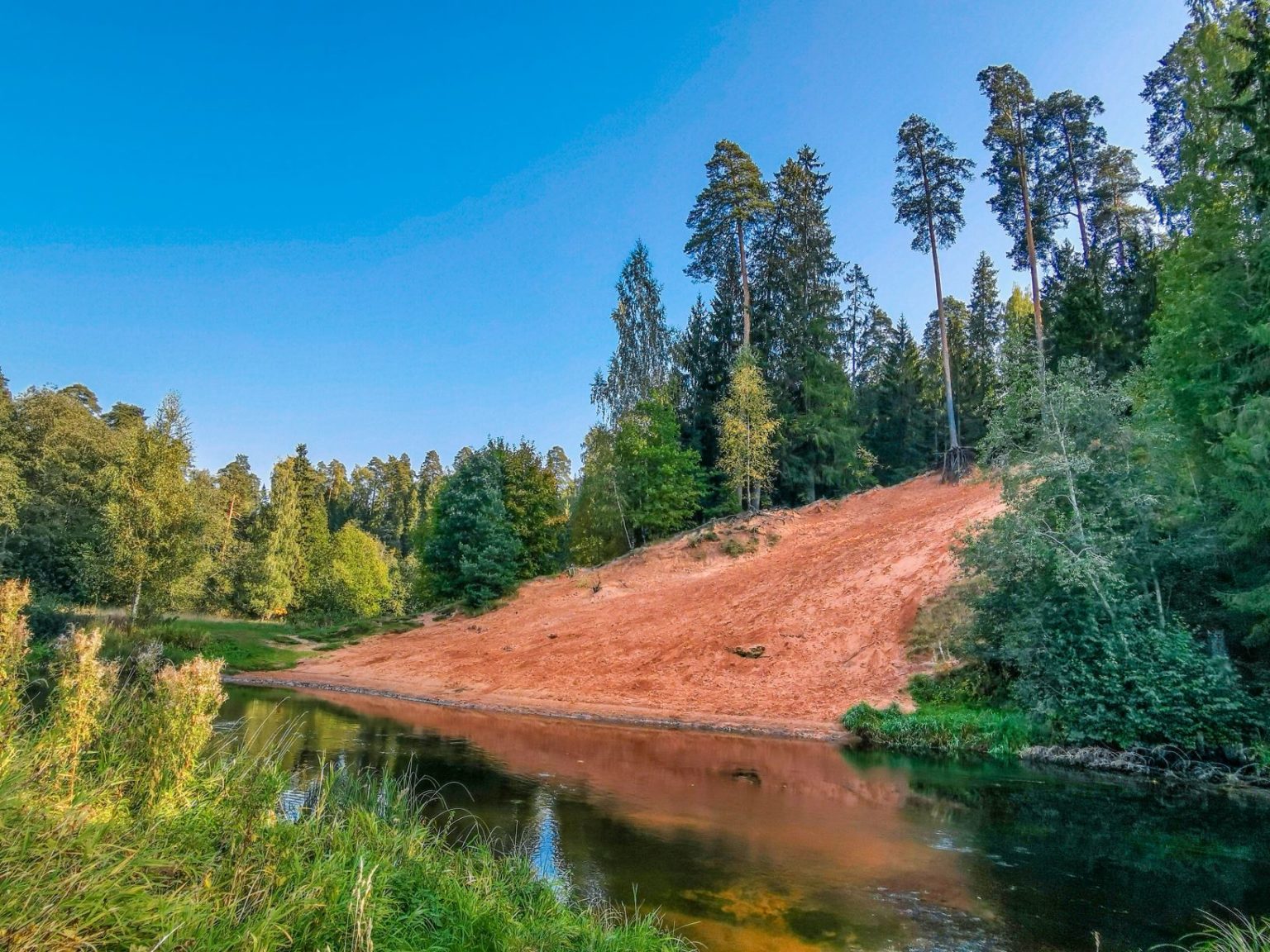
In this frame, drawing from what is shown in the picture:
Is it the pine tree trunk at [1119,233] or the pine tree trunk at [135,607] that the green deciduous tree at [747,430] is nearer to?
the pine tree trunk at [1119,233]

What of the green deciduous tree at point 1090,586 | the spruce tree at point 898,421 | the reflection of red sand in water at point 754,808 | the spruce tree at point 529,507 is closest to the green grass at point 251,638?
the spruce tree at point 529,507

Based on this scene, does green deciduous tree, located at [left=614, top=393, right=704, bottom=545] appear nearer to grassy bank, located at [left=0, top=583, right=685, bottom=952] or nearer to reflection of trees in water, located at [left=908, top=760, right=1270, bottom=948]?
reflection of trees in water, located at [left=908, top=760, right=1270, bottom=948]

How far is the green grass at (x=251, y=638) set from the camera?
28.8 m

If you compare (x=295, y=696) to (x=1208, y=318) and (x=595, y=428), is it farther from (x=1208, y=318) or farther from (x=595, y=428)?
(x=1208, y=318)

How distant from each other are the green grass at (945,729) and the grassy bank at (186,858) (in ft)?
42.6

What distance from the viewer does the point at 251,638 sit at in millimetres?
35250

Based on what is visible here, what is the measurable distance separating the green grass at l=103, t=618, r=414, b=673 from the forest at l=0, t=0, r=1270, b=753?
166 centimetres

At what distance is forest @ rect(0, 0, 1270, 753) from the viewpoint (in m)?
13.9

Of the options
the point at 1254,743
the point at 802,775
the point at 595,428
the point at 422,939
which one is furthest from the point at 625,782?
the point at 595,428

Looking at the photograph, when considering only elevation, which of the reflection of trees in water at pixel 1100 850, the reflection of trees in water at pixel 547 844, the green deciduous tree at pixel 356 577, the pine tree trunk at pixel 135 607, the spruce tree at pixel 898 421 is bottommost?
the reflection of trees in water at pixel 1100 850

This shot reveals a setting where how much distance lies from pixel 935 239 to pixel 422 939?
40527 millimetres

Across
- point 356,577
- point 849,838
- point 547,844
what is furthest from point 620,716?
point 356,577

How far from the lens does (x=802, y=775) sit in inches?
561

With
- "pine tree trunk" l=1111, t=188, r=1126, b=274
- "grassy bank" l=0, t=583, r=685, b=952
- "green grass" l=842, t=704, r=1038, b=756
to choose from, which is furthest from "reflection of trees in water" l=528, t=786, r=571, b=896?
"pine tree trunk" l=1111, t=188, r=1126, b=274
